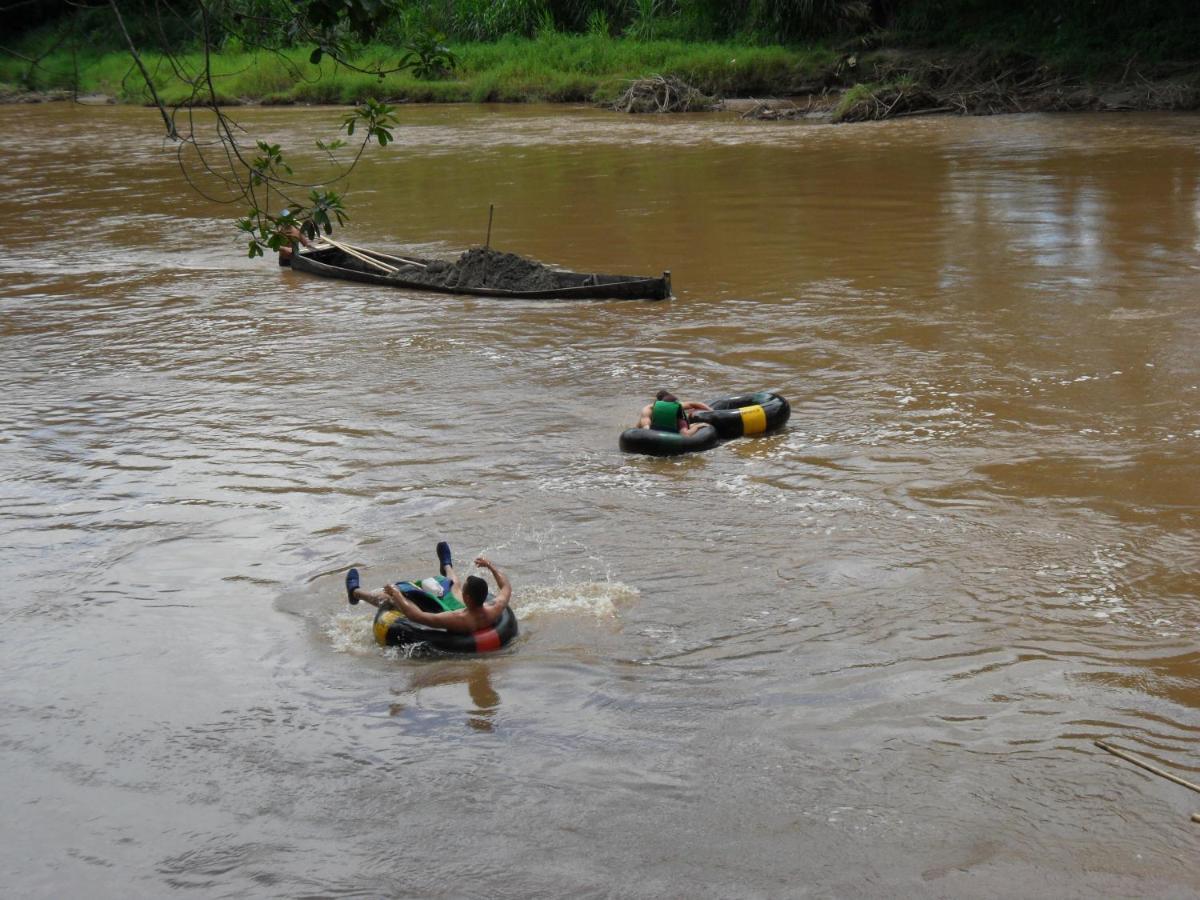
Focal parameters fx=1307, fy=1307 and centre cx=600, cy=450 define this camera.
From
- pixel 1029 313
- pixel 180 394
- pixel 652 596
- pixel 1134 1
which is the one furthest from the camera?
pixel 1134 1

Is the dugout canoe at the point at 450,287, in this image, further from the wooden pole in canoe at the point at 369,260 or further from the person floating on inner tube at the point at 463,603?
the person floating on inner tube at the point at 463,603

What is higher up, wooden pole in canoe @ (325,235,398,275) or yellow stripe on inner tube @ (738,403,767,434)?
wooden pole in canoe @ (325,235,398,275)

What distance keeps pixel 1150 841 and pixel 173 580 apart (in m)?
5.48

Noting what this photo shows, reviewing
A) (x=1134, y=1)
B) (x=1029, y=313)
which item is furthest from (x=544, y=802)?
(x=1134, y=1)

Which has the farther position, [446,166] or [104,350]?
[446,166]

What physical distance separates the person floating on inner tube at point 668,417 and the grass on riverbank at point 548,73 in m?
25.4

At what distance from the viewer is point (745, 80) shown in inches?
1330

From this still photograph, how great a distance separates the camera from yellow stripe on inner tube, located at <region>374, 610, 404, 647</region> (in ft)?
22.1

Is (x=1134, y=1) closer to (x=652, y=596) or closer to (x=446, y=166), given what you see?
(x=446, y=166)

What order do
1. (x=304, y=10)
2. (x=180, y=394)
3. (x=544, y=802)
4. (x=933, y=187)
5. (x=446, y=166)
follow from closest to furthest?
(x=304, y=10)
(x=544, y=802)
(x=180, y=394)
(x=933, y=187)
(x=446, y=166)

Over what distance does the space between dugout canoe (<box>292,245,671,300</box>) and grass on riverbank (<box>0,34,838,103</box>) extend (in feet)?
56.9

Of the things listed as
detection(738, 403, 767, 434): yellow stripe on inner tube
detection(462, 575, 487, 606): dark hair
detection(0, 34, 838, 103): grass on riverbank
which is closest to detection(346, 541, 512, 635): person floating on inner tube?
detection(462, 575, 487, 606): dark hair

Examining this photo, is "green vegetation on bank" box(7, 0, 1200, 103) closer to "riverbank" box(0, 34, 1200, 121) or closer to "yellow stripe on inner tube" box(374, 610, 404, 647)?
"riverbank" box(0, 34, 1200, 121)

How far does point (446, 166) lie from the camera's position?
25172 mm
